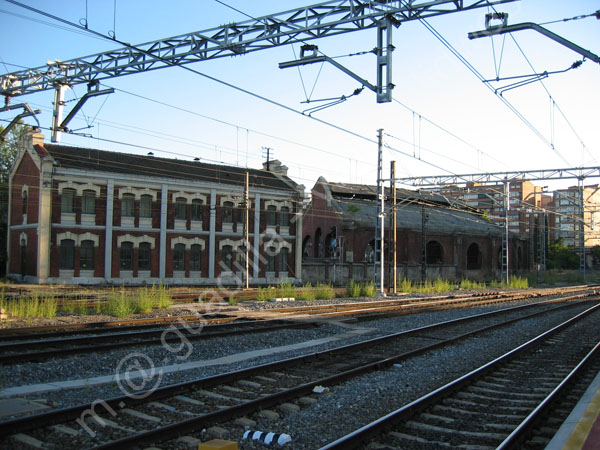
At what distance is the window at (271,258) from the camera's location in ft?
138

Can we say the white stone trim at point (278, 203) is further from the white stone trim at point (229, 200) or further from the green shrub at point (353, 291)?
the green shrub at point (353, 291)

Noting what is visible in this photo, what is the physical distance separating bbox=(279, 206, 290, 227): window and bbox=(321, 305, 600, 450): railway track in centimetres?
3168

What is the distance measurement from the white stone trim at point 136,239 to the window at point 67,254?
2.97 metres

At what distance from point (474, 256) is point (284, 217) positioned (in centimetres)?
3000

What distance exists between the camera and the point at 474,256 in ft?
205

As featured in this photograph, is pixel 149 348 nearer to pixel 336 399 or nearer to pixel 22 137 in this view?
pixel 336 399

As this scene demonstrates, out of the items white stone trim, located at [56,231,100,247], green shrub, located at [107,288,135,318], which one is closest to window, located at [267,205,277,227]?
white stone trim, located at [56,231,100,247]

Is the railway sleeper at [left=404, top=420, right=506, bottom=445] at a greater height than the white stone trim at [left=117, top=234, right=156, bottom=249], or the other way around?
the white stone trim at [left=117, top=234, right=156, bottom=249]

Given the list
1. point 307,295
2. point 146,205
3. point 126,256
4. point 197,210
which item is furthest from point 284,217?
point 307,295

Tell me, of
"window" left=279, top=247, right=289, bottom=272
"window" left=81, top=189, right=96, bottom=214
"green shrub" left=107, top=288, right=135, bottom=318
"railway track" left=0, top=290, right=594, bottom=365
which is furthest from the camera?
"window" left=279, top=247, right=289, bottom=272

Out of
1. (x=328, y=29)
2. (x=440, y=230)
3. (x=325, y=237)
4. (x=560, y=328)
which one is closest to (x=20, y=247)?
(x=325, y=237)

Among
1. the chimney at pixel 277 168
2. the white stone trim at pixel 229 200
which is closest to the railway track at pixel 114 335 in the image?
the white stone trim at pixel 229 200

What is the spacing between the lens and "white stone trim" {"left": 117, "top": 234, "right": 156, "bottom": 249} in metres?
35.5

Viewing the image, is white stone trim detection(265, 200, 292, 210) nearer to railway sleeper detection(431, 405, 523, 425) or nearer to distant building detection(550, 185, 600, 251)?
distant building detection(550, 185, 600, 251)
